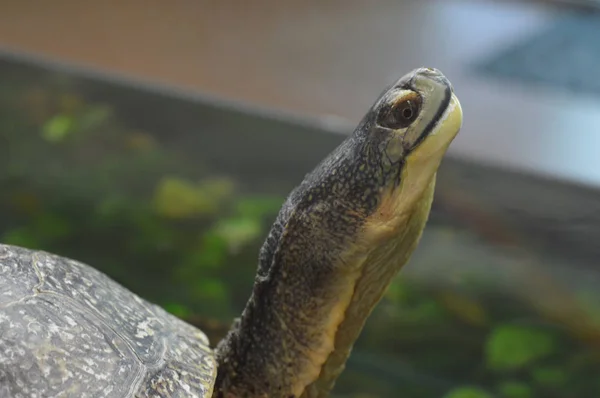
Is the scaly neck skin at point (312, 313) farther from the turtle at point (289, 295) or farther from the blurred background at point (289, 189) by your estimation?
the blurred background at point (289, 189)

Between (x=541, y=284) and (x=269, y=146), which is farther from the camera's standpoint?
(x=269, y=146)

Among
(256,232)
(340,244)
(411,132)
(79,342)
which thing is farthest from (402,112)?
(256,232)

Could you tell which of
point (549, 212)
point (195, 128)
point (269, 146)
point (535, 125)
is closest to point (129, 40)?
point (195, 128)

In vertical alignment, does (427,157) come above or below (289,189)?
above

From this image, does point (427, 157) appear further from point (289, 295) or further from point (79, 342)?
point (79, 342)

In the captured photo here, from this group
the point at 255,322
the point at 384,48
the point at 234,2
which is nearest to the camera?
the point at 255,322

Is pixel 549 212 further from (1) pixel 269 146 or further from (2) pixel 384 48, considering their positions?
(2) pixel 384 48

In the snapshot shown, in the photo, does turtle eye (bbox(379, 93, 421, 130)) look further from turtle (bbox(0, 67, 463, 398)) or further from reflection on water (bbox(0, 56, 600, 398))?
reflection on water (bbox(0, 56, 600, 398))
